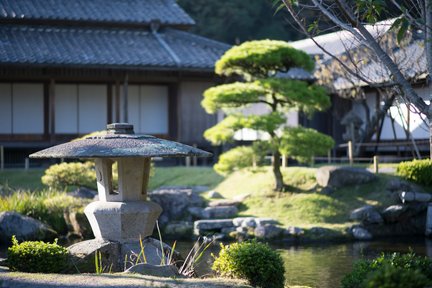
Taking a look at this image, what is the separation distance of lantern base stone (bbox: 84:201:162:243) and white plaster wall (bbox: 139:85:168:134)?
16.1 meters

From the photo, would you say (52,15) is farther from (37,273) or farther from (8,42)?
(37,273)

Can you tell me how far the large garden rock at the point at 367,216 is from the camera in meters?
17.8

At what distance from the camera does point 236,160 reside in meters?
19.5

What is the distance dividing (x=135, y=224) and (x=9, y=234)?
589 cm

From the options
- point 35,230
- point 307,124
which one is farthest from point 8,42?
point 307,124

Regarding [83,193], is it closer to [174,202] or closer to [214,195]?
[174,202]

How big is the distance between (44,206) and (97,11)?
35.2 feet

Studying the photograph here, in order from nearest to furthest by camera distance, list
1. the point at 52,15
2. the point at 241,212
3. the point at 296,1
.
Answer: the point at 296,1 < the point at 241,212 < the point at 52,15

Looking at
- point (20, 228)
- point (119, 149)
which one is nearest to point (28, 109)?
point (20, 228)

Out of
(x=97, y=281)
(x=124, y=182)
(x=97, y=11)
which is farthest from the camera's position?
(x=97, y=11)

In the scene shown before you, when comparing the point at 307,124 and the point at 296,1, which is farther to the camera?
the point at 307,124

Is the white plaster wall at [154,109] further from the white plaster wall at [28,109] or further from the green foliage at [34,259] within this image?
the green foliage at [34,259]

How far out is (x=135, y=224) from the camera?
11.3 m

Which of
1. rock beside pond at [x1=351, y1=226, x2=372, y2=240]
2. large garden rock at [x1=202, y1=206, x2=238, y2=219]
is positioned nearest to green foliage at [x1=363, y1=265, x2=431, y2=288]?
rock beside pond at [x1=351, y1=226, x2=372, y2=240]
